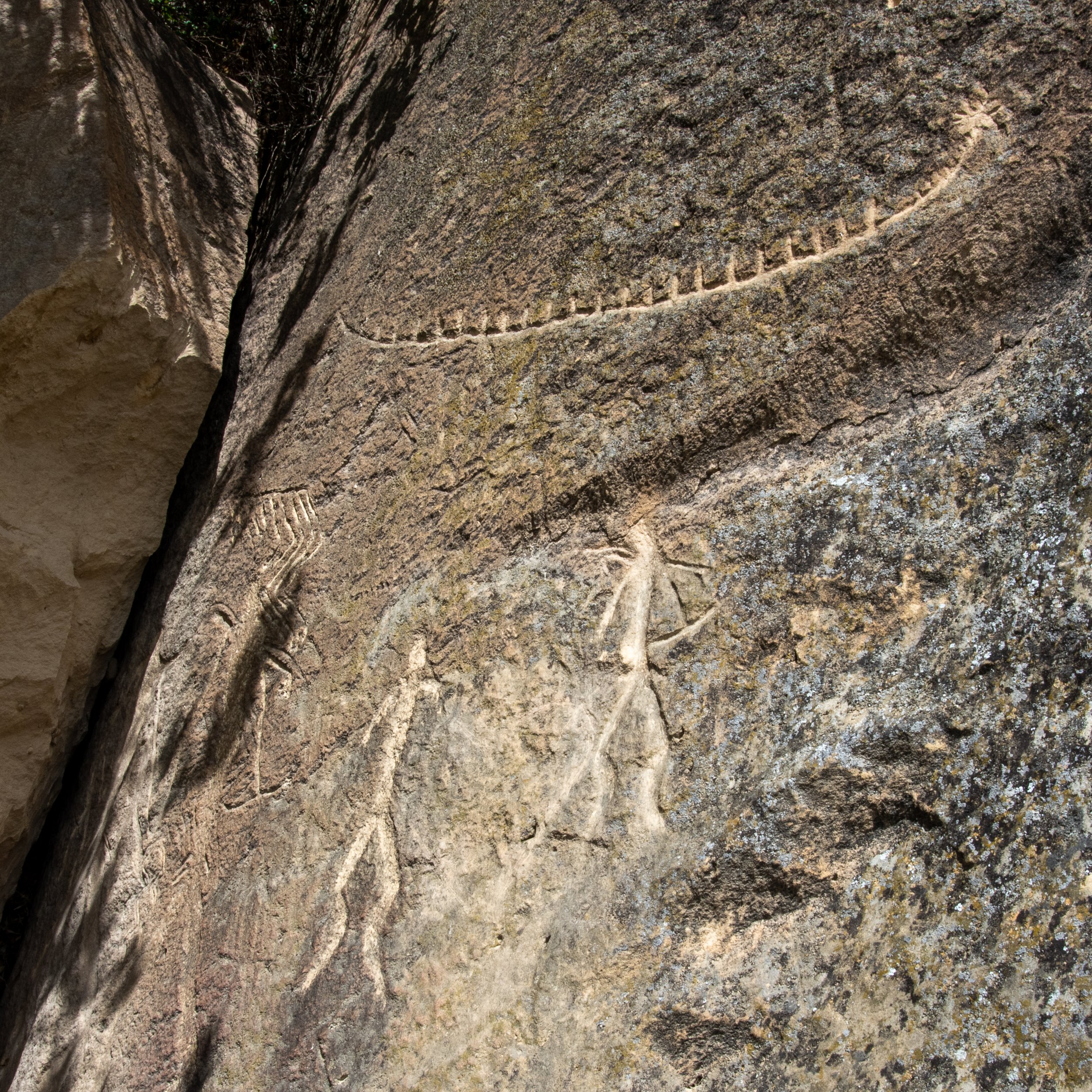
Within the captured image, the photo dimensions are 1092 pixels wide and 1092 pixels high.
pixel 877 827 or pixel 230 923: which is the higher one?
pixel 877 827

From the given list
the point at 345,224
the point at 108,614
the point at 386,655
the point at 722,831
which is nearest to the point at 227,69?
the point at 345,224

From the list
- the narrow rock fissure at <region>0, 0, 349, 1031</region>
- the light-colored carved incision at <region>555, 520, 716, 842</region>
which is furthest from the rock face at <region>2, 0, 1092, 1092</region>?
the narrow rock fissure at <region>0, 0, 349, 1031</region>

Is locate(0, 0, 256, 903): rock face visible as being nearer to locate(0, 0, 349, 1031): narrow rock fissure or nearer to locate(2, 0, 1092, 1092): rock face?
locate(0, 0, 349, 1031): narrow rock fissure

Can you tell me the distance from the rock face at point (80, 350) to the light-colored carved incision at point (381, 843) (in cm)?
143

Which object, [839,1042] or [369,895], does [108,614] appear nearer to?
[369,895]

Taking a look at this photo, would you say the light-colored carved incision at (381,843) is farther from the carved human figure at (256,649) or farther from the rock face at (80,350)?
the rock face at (80,350)

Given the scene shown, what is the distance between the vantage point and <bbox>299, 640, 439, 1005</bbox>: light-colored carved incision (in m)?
1.95

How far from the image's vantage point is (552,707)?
75.5 inches

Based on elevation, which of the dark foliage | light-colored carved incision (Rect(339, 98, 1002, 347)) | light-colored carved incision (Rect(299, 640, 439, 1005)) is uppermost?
the dark foliage

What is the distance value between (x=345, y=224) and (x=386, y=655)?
1.58 m

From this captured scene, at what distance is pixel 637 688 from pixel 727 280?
88 cm

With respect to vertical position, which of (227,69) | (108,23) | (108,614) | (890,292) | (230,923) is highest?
(108,23)

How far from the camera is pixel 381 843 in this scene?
2.03 m

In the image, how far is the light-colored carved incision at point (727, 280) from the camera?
5.97 ft
